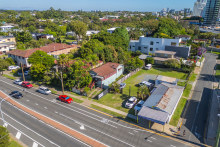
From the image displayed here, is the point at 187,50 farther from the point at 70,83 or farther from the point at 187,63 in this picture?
the point at 70,83

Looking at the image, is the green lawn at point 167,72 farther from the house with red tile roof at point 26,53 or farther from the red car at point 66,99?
the house with red tile roof at point 26,53

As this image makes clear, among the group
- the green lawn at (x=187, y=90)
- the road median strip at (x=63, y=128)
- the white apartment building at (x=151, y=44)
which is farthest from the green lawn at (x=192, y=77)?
the road median strip at (x=63, y=128)

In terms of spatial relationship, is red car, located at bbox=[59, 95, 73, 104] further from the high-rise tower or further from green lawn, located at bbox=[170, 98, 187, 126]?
the high-rise tower

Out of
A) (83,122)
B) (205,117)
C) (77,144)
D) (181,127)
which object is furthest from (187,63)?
(77,144)

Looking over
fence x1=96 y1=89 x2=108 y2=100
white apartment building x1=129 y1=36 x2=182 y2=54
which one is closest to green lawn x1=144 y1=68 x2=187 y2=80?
white apartment building x1=129 y1=36 x2=182 y2=54

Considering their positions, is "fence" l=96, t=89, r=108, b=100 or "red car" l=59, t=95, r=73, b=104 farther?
"fence" l=96, t=89, r=108, b=100

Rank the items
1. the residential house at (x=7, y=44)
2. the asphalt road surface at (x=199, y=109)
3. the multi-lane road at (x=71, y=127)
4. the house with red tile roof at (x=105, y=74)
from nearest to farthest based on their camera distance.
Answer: the multi-lane road at (x=71, y=127) → the asphalt road surface at (x=199, y=109) → the house with red tile roof at (x=105, y=74) → the residential house at (x=7, y=44)

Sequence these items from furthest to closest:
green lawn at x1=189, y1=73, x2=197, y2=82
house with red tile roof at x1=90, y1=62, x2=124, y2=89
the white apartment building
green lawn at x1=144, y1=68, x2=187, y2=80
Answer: the white apartment building
green lawn at x1=144, y1=68, x2=187, y2=80
green lawn at x1=189, y1=73, x2=197, y2=82
house with red tile roof at x1=90, y1=62, x2=124, y2=89
